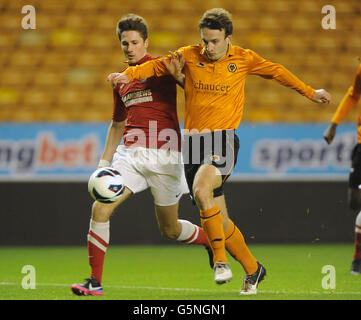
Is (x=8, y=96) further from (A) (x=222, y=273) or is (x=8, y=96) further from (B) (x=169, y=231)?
(A) (x=222, y=273)

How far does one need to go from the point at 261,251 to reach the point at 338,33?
4531 mm

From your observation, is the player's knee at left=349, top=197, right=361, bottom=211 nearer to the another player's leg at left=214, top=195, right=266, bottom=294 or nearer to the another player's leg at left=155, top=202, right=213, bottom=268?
the another player's leg at left=155, top=202, right=213, bottom=268

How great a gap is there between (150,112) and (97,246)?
3.24 ft

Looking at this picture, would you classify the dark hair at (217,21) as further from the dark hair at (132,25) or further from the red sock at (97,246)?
the red sock at (97,246)

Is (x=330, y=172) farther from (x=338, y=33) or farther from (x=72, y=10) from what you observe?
(x=72, y=10)

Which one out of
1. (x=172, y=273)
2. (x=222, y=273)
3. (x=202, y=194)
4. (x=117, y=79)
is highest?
(x=117, y=79)

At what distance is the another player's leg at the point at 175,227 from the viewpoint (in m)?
5.45

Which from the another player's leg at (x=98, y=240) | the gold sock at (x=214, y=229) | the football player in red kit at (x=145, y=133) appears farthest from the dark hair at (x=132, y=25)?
the gold sock at (x=214, y=229)

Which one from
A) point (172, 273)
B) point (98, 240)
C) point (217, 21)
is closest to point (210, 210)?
point (98, 240)

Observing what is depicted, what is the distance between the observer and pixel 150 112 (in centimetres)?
529

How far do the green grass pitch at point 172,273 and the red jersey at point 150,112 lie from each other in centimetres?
103

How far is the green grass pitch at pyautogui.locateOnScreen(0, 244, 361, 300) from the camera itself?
5.03m

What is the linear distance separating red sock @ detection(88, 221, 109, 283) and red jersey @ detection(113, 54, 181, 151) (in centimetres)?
63
